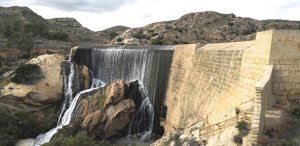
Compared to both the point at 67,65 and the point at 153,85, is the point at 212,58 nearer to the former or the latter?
the point at 153,85

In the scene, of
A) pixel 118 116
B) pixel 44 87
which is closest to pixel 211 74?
pixel 118 116

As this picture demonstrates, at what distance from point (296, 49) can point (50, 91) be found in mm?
21208

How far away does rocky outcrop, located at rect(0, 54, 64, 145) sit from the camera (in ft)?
84.5

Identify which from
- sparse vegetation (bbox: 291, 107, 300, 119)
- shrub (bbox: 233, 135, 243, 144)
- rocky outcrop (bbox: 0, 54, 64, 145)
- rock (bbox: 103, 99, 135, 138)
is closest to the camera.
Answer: shrub (bbox: 233, 135, 243, 144)

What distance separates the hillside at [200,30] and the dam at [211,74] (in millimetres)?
18778

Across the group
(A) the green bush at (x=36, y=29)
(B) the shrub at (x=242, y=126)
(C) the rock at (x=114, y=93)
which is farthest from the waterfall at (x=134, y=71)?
(A) the green bush at (x=36, y=29)

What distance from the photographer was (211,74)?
748 inches

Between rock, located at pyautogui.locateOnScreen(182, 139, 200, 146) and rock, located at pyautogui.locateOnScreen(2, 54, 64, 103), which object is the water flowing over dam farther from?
rock, located at pyautogui.locateOnScreen(182, 139, 200, 146)

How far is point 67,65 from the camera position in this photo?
105 feet

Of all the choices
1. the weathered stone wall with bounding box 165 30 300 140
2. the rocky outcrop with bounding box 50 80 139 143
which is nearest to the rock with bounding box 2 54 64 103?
the rocky outcrop with bounding box 50 80 139 143

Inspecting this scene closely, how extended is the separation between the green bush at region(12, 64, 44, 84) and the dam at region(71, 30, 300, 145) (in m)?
4.73

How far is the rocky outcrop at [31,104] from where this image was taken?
25.8 meters

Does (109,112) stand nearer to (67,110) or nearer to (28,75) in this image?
(67,110)

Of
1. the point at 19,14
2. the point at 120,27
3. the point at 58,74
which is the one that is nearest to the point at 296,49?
the point at 58,74
